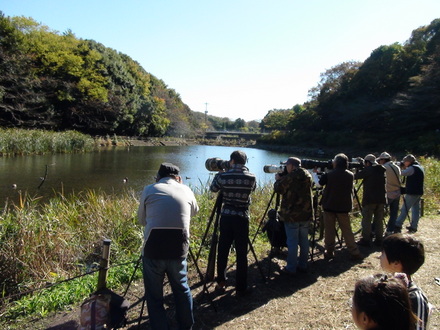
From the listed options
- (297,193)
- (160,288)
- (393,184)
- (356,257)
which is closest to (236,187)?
(297,193)

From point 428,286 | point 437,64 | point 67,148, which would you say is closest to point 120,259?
point 428,286

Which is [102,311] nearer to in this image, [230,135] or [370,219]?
[370,219]

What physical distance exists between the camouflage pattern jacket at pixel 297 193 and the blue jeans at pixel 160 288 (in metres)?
1.79

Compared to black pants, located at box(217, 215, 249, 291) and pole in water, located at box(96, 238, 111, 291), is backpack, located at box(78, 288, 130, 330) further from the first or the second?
black pants, located at box(217, 215, 249, 291)

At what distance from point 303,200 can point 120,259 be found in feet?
8.97

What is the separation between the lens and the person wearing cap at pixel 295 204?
13.3 ft

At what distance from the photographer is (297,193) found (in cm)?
410

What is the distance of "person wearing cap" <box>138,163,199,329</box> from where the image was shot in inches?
105

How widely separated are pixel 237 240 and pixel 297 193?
100cm

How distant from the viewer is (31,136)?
76.1ft

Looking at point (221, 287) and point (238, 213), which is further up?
point (238, 213)

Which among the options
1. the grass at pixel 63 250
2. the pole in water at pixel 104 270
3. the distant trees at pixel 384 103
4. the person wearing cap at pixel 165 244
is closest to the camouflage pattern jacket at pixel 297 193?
the grass at pixel 63 250

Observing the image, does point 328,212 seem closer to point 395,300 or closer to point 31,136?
point 395,300

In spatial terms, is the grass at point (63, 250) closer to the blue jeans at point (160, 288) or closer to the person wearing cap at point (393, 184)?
the person wearing cap at point (393, 184)
